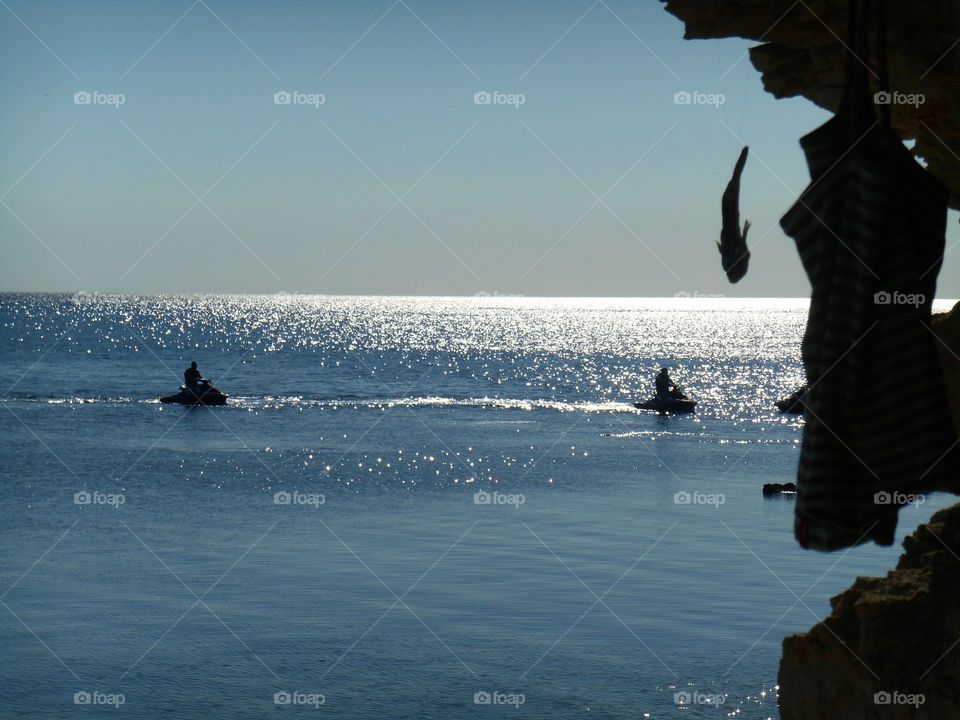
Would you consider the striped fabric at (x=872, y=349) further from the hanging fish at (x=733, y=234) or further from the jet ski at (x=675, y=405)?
the jet ski at (x=675, y=405)

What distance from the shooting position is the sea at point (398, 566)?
15.3 m

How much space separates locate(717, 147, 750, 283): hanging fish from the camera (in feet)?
12.0

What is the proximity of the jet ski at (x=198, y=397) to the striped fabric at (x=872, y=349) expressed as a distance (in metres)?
56.4

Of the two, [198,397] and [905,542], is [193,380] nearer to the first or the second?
[198,397]

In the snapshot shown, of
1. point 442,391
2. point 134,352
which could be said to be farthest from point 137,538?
point 134,352

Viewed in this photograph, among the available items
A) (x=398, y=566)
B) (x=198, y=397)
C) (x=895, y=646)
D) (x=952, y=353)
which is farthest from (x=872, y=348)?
(x=198, y=397)

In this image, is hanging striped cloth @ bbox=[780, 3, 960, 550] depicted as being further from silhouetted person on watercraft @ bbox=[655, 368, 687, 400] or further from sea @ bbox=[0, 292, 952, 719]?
silhouetted person on watercraft @ bbox=[655, 368, 687, 400]

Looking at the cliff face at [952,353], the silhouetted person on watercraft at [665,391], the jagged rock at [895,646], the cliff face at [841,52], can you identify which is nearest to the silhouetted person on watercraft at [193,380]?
the silhouetted person on watercraft at [665,391]

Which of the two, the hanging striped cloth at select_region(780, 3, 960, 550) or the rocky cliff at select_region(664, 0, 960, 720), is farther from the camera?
the rocky cliff at select_region(664, 0, 960, 720)

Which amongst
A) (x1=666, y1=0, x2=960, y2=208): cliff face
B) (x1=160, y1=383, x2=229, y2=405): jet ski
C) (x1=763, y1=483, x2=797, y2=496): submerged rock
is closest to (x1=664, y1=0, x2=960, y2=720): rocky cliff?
(x1=666, y1=0, x2=960, y2=208): cliff face

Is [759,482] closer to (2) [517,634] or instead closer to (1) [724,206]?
(2) [517,634]

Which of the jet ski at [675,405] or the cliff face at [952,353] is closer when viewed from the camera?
the cliff face at [952,353]

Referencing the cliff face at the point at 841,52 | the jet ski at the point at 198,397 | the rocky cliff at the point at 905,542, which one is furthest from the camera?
the jet ski at the point at 198,397

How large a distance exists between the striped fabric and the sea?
12103 millimetres
